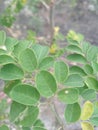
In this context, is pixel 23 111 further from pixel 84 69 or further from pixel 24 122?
pixel 84 69

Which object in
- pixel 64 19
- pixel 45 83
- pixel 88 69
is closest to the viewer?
pixel 45 83

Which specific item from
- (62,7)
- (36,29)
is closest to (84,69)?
(36,29)

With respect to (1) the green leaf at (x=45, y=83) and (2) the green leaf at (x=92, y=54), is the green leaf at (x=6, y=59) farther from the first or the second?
(2) the green leaf at (x=92, y=54)

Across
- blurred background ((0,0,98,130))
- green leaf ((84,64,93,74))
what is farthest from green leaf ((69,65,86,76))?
blurred background ((0,0,98,130))

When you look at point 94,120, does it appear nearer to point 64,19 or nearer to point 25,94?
point 25,94

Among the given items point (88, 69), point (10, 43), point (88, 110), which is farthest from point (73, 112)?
point (10, 43)

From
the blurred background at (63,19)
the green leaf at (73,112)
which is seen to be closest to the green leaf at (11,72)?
the green leaf at (73,112)
